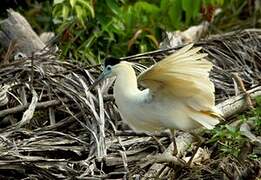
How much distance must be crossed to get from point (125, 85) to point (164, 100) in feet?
0.66

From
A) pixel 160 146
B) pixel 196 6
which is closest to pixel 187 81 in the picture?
pixel 160 146

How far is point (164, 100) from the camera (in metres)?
4.11

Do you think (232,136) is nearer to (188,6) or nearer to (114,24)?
(188,6)

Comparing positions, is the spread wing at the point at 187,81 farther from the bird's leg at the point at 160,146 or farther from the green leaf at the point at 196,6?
the green leaf at the point at 196,6

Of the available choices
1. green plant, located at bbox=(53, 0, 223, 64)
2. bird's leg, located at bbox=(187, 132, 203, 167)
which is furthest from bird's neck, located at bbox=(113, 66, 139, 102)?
green plant, located at bbox=(53, 0, 223, 64)

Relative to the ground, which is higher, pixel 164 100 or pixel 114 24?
pixel 114 24

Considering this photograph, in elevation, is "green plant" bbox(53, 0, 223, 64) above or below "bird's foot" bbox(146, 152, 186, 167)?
above

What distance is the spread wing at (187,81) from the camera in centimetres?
390

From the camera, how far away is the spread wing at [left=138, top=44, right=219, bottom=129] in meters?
3.90

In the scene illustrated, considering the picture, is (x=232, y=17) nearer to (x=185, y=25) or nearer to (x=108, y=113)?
(x=185, y=25)

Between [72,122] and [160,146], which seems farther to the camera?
[72,122]

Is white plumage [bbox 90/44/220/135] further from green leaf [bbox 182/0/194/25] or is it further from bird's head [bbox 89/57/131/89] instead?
green leaf [bbox 182/0/194/25]

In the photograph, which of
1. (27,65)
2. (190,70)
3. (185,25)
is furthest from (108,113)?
(185,25)

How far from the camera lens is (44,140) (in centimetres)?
462
